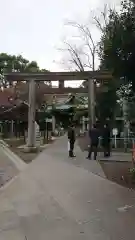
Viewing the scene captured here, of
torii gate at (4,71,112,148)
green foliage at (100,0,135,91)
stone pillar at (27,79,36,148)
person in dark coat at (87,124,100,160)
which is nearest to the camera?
green foliage at (100,0,135,91)

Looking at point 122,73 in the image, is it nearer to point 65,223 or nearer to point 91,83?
point 65,223

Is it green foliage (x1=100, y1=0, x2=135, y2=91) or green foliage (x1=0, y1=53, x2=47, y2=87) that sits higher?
green foliage (x1=0, y1=53, x2=47, y2=87)

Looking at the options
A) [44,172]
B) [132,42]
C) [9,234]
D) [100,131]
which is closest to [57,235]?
[9,234]

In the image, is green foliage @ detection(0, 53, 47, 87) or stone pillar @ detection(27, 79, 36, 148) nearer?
stone pillar @ detection(27, 79, 36, 148)

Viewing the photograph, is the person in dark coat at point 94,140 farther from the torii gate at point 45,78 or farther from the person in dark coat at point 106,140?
the torii gate at point 45,78

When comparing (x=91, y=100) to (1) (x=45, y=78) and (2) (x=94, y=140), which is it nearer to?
(1) (x=45, y=78)

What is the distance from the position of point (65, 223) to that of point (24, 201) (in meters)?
2.29

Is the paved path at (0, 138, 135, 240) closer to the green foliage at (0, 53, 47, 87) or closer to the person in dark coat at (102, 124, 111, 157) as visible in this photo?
the person in dark coat at (102, 124, 111, 157)

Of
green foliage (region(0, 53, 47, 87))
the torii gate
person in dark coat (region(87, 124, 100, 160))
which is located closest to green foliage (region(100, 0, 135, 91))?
person in dark coat (region(87, 124, 100, 160))

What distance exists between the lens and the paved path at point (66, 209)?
268 inches

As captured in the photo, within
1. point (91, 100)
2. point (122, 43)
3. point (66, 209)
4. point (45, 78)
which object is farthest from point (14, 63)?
point (66, 209)

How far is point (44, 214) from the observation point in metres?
8.20

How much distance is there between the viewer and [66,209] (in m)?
8.68

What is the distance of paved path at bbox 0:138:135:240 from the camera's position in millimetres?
6805
